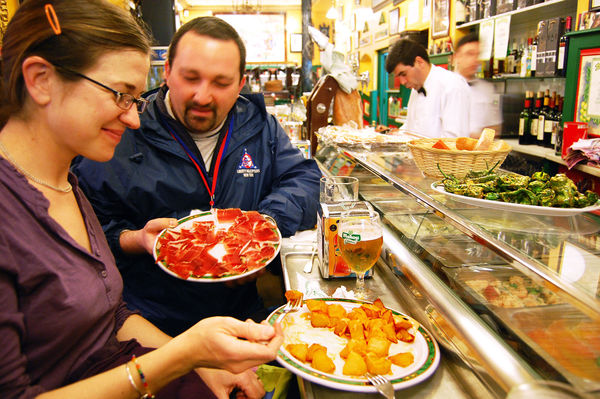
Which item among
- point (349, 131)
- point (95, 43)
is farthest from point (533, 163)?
point (95, 43)

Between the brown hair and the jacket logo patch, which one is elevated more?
the brown hair

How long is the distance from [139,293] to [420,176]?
61.0 inches

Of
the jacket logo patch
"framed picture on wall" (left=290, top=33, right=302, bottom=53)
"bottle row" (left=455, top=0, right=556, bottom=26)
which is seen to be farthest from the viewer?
"framed picture on wall" (left=290, top=33, right=302, bottom=53)

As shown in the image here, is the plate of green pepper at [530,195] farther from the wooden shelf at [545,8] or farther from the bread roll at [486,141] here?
the wooden shelf at [545,8]

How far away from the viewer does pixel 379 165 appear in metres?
2.34

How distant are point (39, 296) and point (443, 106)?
4.22m

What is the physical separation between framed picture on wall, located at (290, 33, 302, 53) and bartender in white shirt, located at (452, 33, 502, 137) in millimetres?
15054

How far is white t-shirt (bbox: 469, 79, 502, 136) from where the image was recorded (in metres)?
4.53

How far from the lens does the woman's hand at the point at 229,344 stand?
101 centimetres

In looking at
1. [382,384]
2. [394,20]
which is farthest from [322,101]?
[394,20]

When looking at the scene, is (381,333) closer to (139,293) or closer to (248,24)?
(139,293)

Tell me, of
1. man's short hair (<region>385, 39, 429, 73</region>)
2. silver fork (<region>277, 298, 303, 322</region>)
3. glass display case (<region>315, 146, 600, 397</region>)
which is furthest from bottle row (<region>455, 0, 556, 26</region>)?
silver fork (<region>277, 298, 303, 322</region>)

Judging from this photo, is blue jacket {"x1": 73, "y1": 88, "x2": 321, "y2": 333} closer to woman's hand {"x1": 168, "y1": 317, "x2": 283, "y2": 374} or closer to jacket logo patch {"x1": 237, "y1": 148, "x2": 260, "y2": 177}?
jacket logo patch {"x1": 237, "y1": 148, "x2": 260, "y2": 177}

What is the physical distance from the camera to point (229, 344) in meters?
1.01
